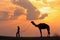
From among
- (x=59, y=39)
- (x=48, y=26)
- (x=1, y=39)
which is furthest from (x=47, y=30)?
(x=1, y=39)

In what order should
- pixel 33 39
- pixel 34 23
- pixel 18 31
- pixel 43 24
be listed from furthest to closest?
1. pixel 33 39
2. pixel 34 23
3. pixel 43 24
4. pixel 18 31

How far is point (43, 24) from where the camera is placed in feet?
119

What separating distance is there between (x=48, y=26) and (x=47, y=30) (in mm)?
523

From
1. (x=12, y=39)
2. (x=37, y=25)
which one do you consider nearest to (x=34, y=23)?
(x=37, y=25)

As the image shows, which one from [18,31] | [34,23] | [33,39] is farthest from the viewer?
[33,39]

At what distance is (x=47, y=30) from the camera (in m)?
37.0

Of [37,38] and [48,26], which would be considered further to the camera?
[37,38]

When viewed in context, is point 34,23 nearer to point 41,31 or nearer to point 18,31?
point 41,31

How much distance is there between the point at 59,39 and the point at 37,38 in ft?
12.8

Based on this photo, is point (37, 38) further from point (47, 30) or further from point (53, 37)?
point (47, 30)

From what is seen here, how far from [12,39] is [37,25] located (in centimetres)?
514

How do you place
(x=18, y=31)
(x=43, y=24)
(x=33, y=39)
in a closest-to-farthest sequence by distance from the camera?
(x=18, y=31), (x=43, y=24), (x=33, y=39)

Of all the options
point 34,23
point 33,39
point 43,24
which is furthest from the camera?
point 33,39

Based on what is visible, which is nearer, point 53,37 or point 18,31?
point 18,31
